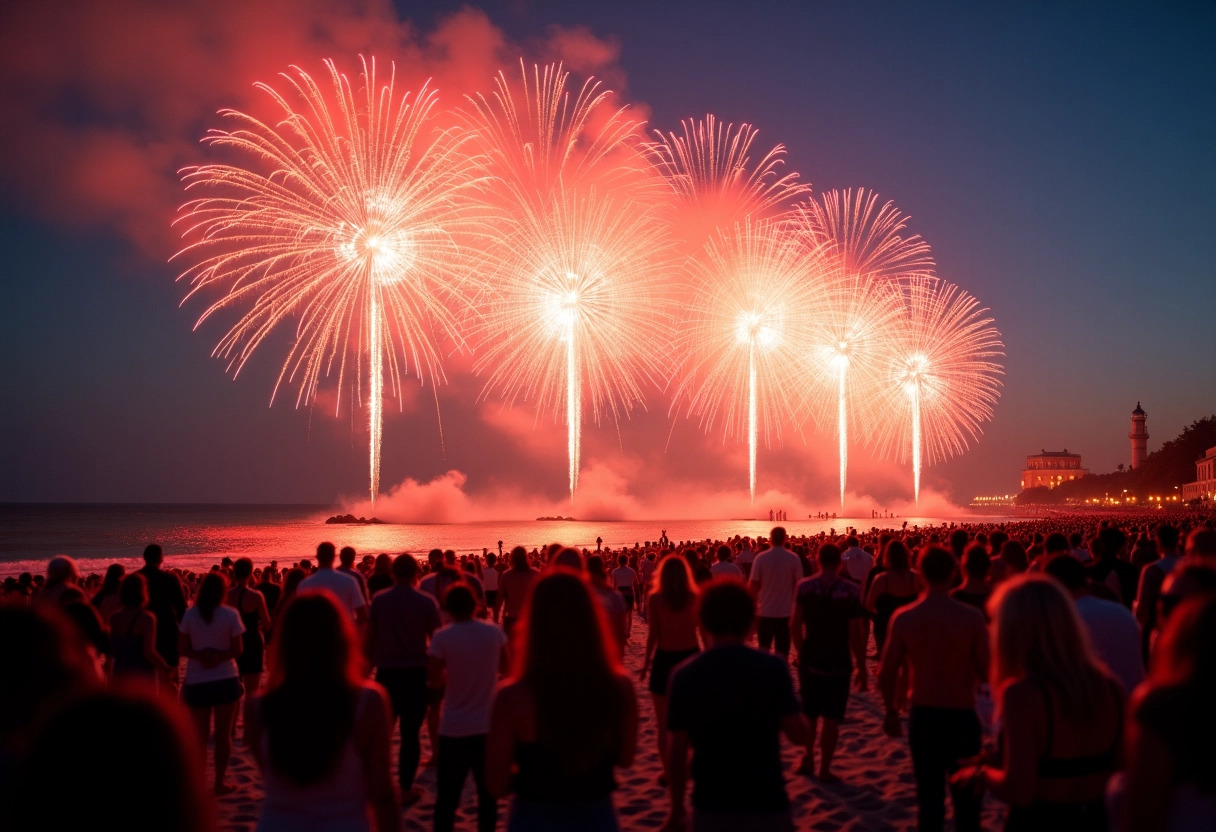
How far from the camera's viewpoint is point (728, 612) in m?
3.65

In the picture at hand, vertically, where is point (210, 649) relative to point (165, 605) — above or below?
below

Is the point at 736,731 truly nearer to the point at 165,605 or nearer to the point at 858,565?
the point at 165,605

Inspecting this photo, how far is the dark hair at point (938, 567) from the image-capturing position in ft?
16.5

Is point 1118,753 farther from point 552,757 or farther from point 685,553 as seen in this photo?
point 685,553

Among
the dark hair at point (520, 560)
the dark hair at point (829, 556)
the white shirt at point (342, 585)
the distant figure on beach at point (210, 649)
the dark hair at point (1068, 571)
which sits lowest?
the distant figure on beach at point (210, 649)

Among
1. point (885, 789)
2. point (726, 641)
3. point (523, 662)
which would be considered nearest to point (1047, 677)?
point (726, 641)

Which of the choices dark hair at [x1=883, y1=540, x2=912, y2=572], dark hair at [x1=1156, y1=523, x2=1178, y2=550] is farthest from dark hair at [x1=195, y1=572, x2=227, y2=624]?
dark hair at [x1=1156, y1=523, x2=1178, y2=550]

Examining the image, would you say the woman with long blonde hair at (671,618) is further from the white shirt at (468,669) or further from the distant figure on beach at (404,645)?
the white shirt at (468,669)

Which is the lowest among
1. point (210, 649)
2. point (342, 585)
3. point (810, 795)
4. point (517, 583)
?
point (810, 795)

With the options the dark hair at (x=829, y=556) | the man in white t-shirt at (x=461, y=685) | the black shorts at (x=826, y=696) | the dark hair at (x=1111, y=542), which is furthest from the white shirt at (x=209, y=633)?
the dark hair at (x=1111, y=542)

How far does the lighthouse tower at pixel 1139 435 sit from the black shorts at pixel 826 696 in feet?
621

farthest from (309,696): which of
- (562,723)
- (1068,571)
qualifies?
(1068,571)

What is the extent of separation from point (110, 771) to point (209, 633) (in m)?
5.33

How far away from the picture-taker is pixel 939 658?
16.0ft
